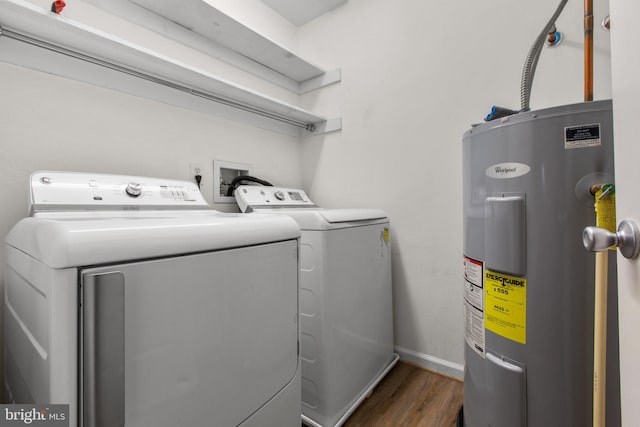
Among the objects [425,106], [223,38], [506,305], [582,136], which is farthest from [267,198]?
[582,136]

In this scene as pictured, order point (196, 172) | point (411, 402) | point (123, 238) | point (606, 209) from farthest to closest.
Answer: point (196, 172)
point (411, 402)
point (606, 209)
point (123, 238)

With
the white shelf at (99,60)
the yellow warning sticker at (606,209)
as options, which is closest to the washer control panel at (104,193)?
the white shelf at (99,60)

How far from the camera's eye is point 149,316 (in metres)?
0.61

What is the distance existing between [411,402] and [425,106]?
162cm

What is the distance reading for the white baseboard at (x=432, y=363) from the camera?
1.60m

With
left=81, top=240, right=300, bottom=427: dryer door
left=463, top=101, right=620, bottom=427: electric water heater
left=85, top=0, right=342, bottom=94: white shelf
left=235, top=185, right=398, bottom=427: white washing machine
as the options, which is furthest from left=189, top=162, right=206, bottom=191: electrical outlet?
left=463, top=101, right=620, bottom=427: electric water heater

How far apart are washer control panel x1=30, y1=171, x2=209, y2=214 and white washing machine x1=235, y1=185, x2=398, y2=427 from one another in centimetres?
49

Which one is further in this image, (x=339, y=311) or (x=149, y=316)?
(x=339, y=311)

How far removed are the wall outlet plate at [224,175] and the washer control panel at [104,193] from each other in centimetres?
34

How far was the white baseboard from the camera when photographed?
1604 millimetres

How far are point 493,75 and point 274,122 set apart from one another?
1374 mm

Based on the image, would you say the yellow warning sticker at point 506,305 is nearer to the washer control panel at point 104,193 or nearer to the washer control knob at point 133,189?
the washer control panel at point 104,193

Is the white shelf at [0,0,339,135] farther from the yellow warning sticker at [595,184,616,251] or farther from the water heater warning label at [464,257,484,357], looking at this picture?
the yellow warning sticker at [595,184,616,251]

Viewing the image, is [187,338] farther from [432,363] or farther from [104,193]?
[432,363]
